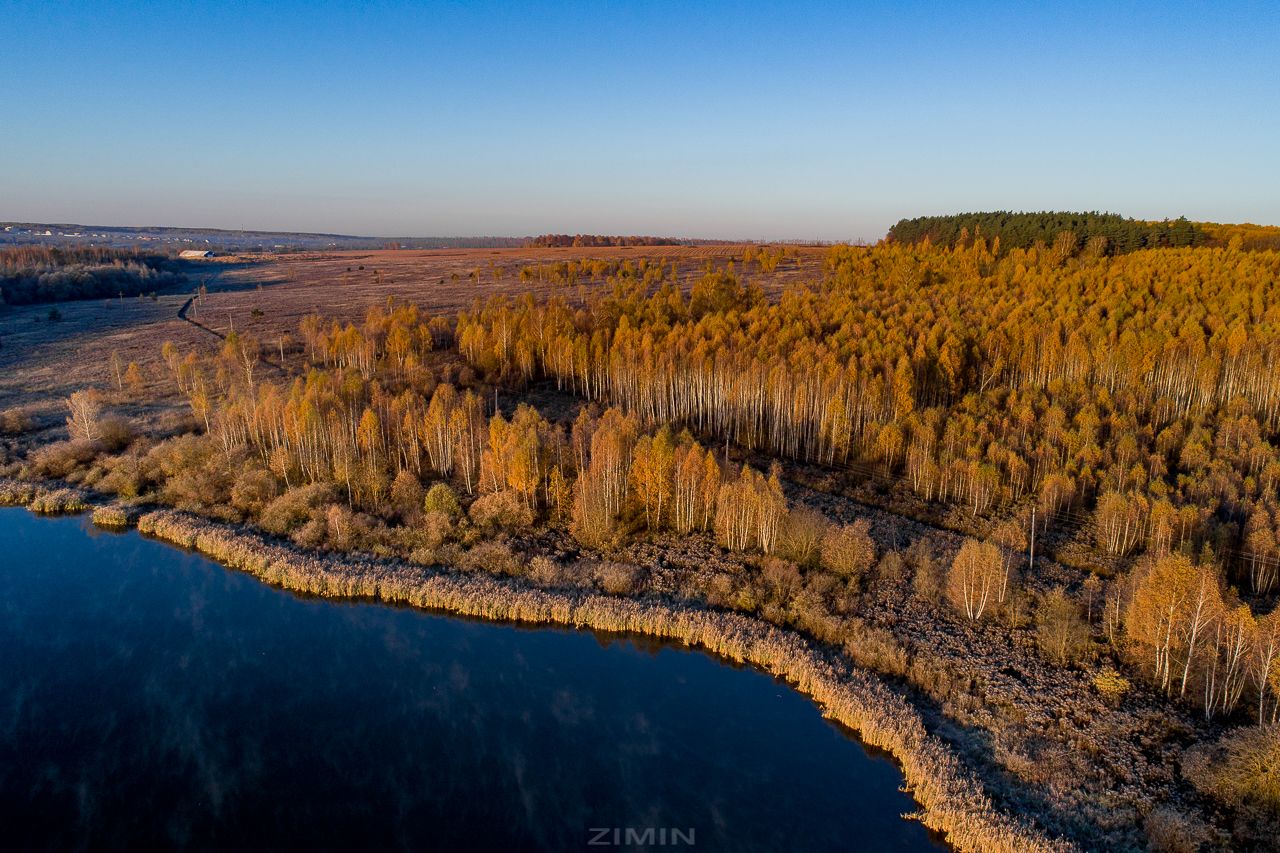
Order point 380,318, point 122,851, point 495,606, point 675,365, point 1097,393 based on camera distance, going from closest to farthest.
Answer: point 122,851, point 495,606, point 1097,393, point 675,365, point 380,318

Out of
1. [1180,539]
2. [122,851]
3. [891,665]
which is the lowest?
[122,851]

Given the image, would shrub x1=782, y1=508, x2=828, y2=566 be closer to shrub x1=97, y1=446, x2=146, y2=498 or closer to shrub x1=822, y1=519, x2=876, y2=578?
shrub x1=822, y1=519, x2=876, y2=578

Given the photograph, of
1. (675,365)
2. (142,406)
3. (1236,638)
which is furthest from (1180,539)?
(142,406)

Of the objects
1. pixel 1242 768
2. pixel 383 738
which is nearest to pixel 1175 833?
pixel 1242 768

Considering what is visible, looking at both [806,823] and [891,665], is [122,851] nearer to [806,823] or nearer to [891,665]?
[806,823]

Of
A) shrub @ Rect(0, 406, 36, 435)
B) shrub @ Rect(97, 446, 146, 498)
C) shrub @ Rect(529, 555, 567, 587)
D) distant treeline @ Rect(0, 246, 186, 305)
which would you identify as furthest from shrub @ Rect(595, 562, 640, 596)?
distant treeline @ Rect(0, 246, 186, 305)
